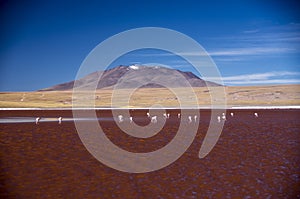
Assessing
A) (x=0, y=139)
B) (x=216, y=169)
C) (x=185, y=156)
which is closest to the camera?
(x=216, y=169)

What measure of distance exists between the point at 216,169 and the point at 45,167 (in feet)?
28.3

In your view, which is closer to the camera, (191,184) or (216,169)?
(191,184)

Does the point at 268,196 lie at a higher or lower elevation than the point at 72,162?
lower

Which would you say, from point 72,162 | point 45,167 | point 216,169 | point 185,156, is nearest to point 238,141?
point 185,156

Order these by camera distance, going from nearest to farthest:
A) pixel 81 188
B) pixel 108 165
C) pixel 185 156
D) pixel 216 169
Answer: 1. pixel 81 188
2. pixel 216 169
3. pixel 108 165
4. pixel 185 156

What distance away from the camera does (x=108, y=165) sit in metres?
21.8

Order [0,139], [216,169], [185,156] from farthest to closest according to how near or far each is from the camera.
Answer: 1. [0,139]
2. [185,156]
3. [216,169]

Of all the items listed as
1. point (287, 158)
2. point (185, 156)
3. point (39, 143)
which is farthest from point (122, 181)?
point (39, 143)

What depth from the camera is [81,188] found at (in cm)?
1620

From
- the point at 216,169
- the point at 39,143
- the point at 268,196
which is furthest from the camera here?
the point at 39,143

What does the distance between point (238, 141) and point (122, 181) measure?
1752 cm

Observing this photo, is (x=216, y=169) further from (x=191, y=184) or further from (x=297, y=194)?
(x=297, y=194)

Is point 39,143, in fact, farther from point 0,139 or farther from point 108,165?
point 108,165

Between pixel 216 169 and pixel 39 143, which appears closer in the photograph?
pixel 216 169
